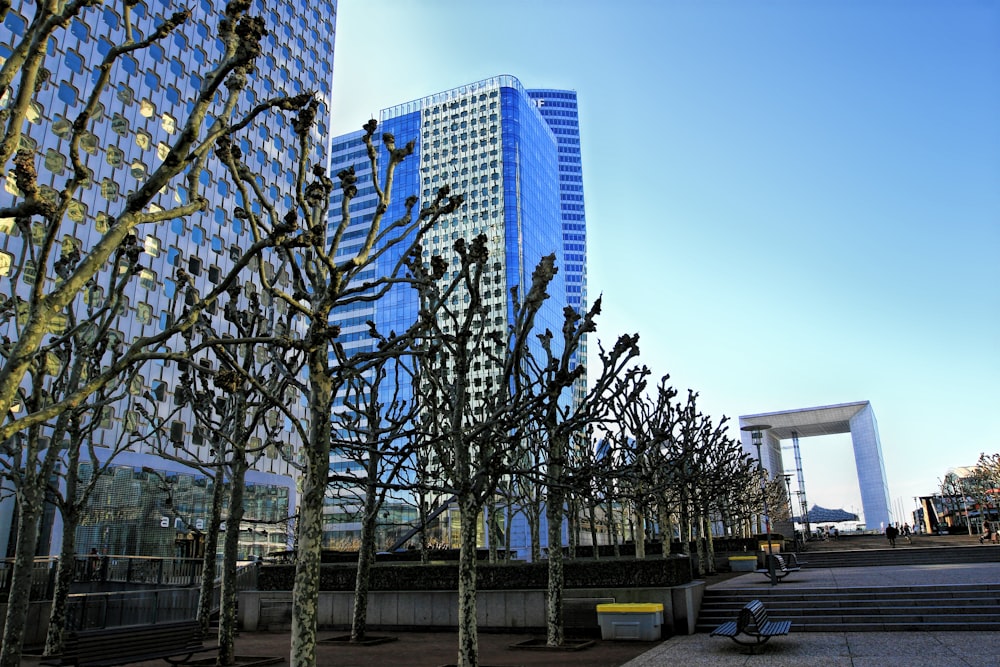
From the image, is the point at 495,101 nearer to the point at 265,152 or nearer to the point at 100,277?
the point at 265,152

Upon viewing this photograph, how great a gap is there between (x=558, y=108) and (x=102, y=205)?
145m

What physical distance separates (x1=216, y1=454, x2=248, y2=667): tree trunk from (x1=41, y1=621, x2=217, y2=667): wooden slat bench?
0.83m

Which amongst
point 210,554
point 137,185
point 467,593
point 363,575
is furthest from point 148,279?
point 467,593

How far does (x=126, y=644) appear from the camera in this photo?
11086 millimetres

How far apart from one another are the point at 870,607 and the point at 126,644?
16.5 metres

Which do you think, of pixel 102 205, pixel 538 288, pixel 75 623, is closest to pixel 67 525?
pixel 75 623

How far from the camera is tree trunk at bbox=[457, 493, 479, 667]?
436 inches

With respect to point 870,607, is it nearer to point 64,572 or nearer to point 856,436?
point 64,572

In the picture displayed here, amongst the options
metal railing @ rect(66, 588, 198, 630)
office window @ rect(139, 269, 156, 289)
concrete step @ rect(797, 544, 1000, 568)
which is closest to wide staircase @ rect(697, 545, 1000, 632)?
metal railing @ rect(66, 588, 198, 630)

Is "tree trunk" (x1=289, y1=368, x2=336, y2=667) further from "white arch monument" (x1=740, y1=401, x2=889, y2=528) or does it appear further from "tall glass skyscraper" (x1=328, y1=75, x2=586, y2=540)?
"white arch monument" (x1=740, y1=401, x2=889, y2=528)

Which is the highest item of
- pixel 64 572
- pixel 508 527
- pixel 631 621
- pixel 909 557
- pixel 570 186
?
pixel 570 186

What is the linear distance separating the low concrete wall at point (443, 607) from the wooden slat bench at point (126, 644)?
25.9 ft

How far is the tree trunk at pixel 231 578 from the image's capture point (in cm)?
1325

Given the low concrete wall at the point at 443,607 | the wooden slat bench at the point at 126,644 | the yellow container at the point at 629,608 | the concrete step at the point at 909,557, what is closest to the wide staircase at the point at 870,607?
the low concrete wall at the point at 443,607
